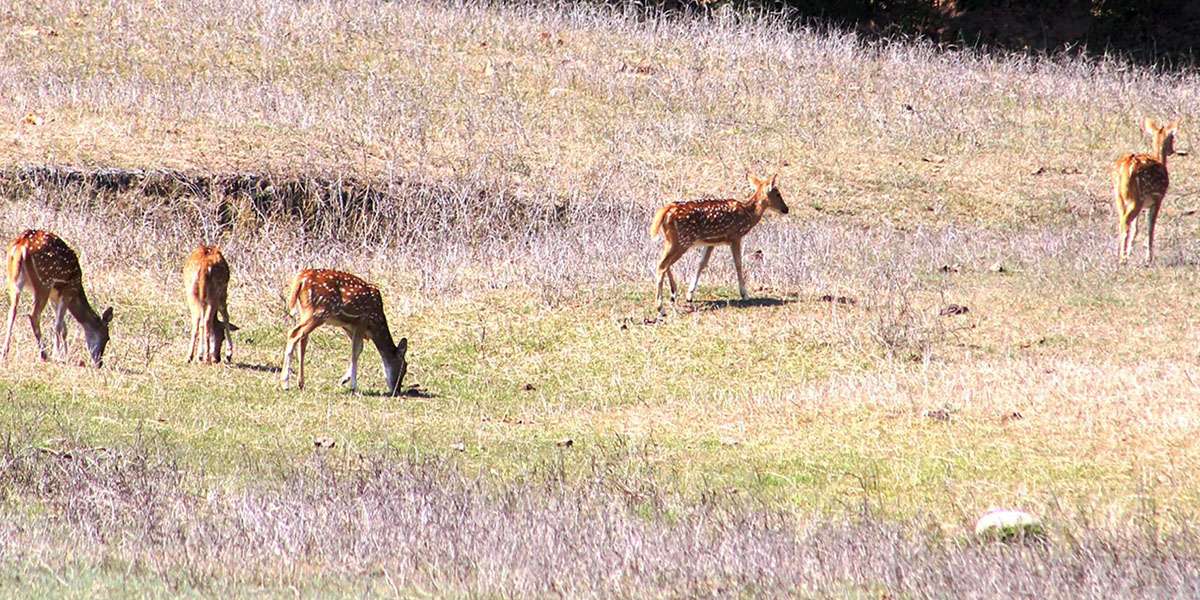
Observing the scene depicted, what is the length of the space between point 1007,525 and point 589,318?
7.80m

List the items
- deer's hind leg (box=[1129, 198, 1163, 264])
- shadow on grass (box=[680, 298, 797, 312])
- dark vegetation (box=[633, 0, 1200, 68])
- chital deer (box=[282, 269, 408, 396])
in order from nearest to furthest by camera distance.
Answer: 1. chital deer (box=[282, 269, 408, 396])
2. shadow on grass (box=[680, 298, 797, 312])
3. deer's hind leg (box=[1129, 198, 1163, 264])
4. dark vegetation (box=[633, 0, 1200, 68])

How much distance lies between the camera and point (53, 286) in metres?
13.6

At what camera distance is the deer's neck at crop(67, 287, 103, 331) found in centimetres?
1367

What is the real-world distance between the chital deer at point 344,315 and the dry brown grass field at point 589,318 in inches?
14.1

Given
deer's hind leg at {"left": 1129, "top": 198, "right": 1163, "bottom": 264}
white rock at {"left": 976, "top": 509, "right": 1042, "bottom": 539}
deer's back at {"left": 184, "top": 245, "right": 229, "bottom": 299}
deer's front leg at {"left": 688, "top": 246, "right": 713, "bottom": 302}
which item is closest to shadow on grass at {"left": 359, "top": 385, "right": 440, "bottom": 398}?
deer's back at {"left": 184, "top": 245, "right": 229, "bottom": 299}

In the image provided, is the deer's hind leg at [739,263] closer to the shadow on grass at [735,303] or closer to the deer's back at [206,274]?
the shadow on grass at [735,303]

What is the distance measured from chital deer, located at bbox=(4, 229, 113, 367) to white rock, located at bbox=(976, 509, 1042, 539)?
8335mm

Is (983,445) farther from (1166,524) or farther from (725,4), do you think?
(725,4)

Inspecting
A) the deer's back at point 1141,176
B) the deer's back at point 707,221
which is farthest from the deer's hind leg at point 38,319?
the deer's back at point 1141,176

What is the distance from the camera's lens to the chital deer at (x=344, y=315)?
1290 cm

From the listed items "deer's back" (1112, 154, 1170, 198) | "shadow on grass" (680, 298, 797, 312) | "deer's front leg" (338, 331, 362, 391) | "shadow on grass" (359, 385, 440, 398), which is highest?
"deer's back" (1112, 154, 1170, 198)

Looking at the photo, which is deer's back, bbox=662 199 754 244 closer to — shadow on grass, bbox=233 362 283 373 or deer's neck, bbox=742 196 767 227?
deer's neck, bbox=742 196 767 227

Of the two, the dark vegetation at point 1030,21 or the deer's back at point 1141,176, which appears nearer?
the deer's back at point 1141,176

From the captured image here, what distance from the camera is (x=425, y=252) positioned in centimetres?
1861
